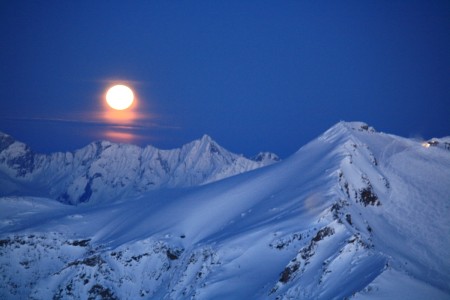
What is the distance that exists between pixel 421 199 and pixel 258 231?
2904cm

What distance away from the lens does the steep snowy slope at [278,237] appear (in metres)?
51.0

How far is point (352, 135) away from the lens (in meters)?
89.6

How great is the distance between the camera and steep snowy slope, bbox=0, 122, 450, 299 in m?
51.0

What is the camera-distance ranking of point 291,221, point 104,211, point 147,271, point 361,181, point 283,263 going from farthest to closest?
point 104,211 → point 147,271 → point 361,181 → point 291,221 → point 283,263

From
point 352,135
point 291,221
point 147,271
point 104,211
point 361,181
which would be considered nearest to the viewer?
point 291,221

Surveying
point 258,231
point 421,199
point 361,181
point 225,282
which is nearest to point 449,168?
point 421,199

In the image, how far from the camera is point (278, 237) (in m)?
62.9

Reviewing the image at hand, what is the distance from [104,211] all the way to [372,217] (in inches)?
2687

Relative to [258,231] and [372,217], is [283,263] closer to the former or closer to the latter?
[258,231]

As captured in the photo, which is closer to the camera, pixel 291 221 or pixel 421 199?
pixel 291 221

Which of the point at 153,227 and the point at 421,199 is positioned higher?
the point at 153,227

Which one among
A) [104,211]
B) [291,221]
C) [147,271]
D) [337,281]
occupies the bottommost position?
[337,281]

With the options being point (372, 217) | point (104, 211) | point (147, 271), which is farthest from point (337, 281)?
point (104, 211)

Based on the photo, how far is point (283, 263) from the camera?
58906mm
